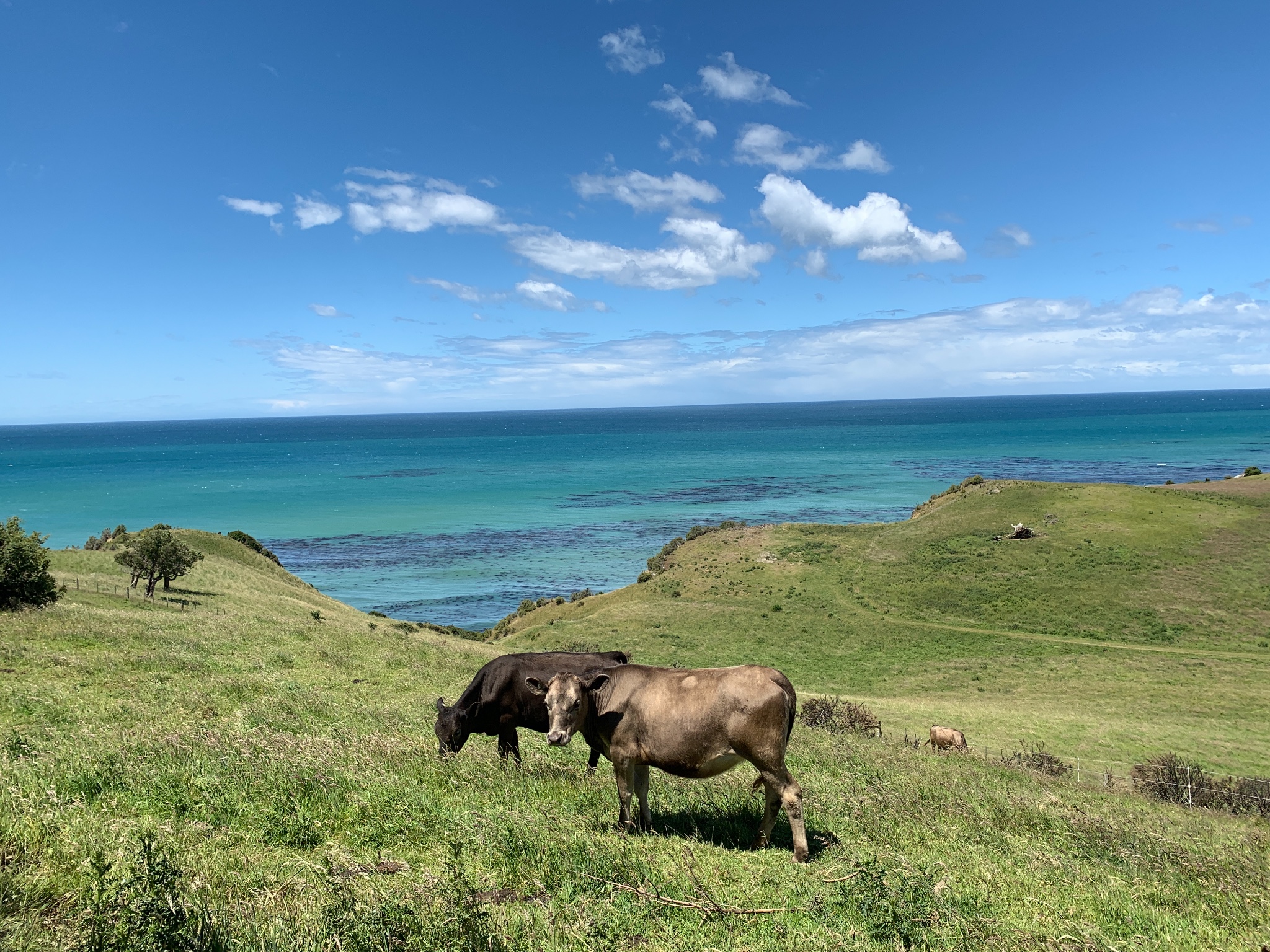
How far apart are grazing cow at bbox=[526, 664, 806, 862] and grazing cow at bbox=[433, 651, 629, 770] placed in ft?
11.0

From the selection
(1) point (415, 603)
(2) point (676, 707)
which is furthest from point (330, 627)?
(1) point (415, 603)

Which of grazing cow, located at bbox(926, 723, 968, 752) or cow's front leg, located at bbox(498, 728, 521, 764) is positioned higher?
cow's front leg, located at bbox(498, 728, 521, 764)

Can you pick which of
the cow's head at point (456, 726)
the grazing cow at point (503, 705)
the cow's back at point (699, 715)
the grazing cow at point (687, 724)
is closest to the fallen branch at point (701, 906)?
the grazing cow at point (687, 724)

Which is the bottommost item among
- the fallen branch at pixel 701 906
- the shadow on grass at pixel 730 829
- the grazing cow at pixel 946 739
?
the grazing cow at pixel 946 739

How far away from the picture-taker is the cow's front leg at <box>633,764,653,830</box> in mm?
8391

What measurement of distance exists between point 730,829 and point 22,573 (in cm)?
2875

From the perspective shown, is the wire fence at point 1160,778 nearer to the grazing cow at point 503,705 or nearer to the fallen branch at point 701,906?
the grazing cow at point 503,705

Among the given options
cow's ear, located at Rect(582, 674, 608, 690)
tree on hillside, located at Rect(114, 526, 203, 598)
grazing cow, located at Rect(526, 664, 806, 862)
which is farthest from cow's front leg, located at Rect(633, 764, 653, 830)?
tree on hillside, located at Rect(114, 526, 203, 598)

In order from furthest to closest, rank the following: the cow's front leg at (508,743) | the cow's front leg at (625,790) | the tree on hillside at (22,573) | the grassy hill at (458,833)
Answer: the tree on hillside at (22,573) < the cow's front leg at (508,743) < the cow's front leg at (625,790) < the grassy hill at (458,833)

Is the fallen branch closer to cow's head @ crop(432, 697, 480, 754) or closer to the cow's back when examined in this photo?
the cow's back

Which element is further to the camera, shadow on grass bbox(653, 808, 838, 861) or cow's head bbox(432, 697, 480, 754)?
cow's head bbox(432, 697, 480, 754)

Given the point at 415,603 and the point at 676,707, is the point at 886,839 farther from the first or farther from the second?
the point at 415,603

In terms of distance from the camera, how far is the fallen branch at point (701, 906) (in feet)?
19.4

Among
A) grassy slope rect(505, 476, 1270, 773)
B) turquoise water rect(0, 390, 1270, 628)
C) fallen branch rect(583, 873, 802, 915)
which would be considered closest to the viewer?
fallen branch rect(583, 873, 802, 915)
